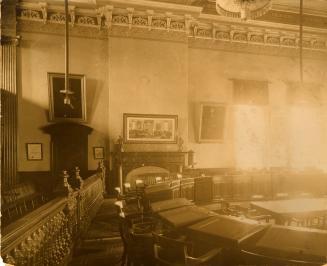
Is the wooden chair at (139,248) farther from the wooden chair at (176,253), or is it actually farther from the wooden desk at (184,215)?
the wooden chair at (176,253)

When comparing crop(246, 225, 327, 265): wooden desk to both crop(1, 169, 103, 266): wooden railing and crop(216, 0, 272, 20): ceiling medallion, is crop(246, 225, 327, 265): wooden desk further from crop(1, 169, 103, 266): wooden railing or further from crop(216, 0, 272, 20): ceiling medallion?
crop(216, 0, 272, 20): ceiling medallion

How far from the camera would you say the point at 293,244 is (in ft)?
8.19

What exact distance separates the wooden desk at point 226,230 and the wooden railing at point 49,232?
144cm

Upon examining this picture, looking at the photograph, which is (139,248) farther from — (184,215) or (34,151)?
(34,151)

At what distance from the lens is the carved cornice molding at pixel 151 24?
29.3 ft

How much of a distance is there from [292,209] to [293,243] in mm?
2931

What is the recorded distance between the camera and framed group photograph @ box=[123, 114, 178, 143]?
9.20m

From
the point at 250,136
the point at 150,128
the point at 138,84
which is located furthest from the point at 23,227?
the point at 250,136

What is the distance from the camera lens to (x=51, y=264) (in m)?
3.26

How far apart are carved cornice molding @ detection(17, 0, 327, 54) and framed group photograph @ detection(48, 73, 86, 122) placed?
1453 millimetres

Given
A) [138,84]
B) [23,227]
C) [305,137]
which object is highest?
[138,84]

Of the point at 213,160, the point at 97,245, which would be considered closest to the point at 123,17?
the point at 213,160

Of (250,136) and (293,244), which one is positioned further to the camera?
(250,136)

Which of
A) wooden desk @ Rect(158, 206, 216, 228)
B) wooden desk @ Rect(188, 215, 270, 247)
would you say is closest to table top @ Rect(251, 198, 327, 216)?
wooden desk @ Rect(158, 206, 216, 228)
